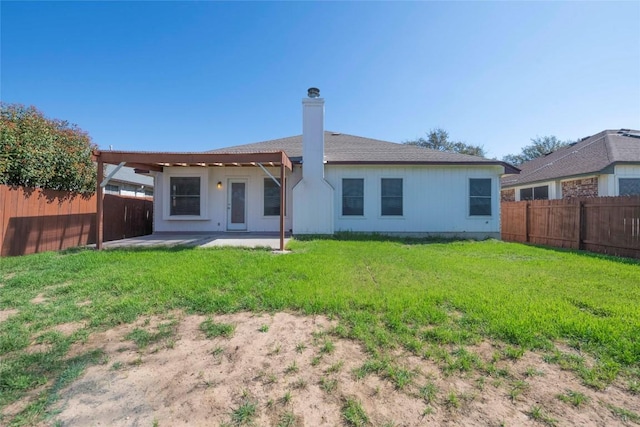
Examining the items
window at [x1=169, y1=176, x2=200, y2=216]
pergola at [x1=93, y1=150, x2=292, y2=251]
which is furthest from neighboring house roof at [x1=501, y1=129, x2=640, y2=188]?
window at [x1=169, y1=176, x2=200, y2=216]

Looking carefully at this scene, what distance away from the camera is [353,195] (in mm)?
10773

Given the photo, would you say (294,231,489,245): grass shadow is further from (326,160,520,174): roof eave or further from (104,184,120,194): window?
(104,184,120,194): window

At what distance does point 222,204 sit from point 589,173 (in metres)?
14.5

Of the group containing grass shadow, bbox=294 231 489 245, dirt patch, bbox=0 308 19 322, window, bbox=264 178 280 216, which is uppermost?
window, bbox=264 178 280 216

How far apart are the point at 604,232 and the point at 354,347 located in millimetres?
9534

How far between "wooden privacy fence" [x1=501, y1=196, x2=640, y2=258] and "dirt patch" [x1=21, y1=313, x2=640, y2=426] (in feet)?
26.2

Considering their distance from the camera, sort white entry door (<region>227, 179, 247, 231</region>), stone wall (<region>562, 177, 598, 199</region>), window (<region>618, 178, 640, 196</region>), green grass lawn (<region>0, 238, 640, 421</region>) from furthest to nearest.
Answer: stone wall (<region>562, 177, 598, 199</region>), window (<region>618, 178, 640, 196</region>), white entry door (<region>227, 179, 247, 231</region>), green grass lawn (<region>0, 238, 640, 421</region>)

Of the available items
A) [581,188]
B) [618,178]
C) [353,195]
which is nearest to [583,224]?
[618,178]

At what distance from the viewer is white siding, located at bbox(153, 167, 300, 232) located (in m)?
10.9

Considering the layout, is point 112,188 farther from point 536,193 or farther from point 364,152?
point 536,193

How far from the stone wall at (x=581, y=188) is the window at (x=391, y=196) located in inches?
327

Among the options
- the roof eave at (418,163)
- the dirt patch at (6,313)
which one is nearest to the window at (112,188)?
the roof eave at (418,163)

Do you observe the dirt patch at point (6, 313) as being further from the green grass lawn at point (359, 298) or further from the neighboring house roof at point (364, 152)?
the neighboring house roof at point (364, 152)

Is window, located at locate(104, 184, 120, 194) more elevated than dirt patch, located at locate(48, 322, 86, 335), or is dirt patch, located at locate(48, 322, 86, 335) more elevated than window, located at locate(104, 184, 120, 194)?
window, located at locate(104, 184, 120, 194)
